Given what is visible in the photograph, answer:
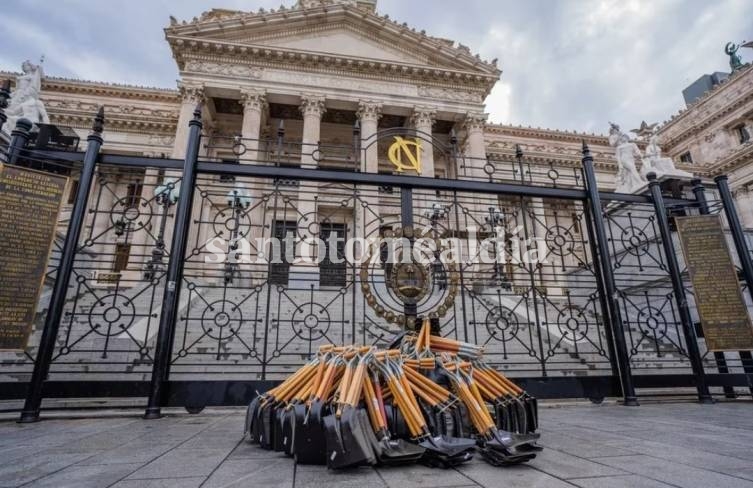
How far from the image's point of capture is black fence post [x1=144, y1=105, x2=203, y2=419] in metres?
4.28

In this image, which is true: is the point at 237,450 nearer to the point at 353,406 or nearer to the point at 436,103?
the point at 353,406

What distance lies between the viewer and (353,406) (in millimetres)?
2158

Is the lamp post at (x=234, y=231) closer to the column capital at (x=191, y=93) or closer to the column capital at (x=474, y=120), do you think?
the column capital at (x=191, y=93)

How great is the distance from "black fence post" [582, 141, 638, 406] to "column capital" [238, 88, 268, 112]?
18.8 metres

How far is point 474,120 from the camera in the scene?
76.1 feet

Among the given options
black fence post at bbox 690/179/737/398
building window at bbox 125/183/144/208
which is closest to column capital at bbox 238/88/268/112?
building window at bbox 125/183/144/208

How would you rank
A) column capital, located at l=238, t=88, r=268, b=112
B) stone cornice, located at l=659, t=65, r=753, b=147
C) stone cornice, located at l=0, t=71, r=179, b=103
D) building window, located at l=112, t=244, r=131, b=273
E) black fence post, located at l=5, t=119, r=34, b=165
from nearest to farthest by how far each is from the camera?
1. building window, located at l=112, t=244, r=131, b=273
2. black fence post, located at l=5, t=119, r=34, b=165
3. column capital, located at l=238, t=88, r=268, b=112
4. stone cornice, located at l=0, t=71, r=179, b=103
5. stone cornice, located at l=659, t=65, r=753, b=147

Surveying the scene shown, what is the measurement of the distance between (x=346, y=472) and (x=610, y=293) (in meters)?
5.03

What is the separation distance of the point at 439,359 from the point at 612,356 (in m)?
3.88

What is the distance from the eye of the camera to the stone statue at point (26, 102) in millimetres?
8945

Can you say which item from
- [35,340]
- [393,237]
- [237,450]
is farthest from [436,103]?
[237,450]

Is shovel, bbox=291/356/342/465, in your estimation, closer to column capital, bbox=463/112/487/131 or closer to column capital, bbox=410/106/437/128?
column capital, bbox=410/106/437/128

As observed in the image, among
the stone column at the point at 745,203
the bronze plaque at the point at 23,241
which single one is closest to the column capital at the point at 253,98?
the bronze plaque at the point at 23,241

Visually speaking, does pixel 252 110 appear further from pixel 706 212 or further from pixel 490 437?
Result: pixel 490 437
